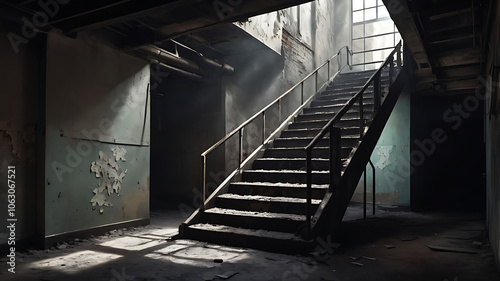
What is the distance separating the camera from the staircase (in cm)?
489

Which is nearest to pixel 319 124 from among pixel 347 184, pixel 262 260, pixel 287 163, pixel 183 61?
pixel 287 163

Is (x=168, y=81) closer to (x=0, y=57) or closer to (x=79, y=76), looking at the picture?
(x=79, y=76)

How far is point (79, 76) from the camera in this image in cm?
542

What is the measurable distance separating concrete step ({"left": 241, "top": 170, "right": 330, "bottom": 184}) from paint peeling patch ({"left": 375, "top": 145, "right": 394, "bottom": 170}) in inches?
181

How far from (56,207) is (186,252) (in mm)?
1989

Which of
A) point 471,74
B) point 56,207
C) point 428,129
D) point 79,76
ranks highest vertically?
point 471,74

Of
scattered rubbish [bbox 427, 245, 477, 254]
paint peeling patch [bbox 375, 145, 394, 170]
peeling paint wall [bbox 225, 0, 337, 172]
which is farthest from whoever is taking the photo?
paint peeling patch [bbox 375, 145, 394, 170]

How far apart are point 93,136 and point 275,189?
298cm

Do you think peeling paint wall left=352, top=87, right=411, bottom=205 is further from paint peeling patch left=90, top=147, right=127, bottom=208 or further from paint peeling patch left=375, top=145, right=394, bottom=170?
paint peeling patch left=90, top=147, right=127, bottom=208

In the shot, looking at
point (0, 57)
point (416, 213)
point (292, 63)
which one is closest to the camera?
Answer: point (0, 57)

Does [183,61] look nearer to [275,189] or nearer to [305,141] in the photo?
[305,141]

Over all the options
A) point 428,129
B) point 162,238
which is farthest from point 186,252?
point 428,129

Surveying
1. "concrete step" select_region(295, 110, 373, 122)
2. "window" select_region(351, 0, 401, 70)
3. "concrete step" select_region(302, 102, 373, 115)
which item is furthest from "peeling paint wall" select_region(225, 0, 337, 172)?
"window" select_region(351, 0, 401, 70)

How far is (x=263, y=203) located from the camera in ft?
18.2
